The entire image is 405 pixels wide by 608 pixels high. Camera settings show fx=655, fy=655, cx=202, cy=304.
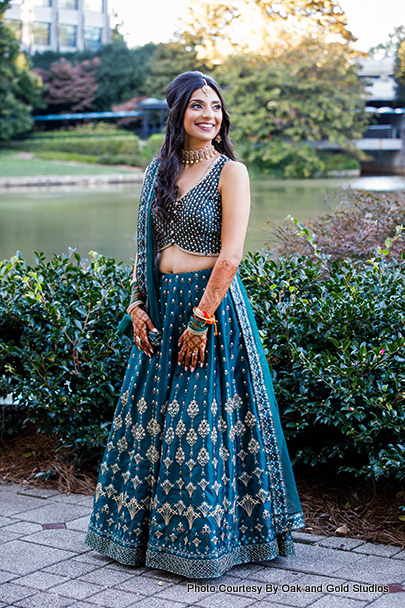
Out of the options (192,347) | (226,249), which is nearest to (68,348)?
(192,347)

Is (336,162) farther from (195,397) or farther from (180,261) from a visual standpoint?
(195,397)

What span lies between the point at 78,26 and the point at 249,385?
61.8 m

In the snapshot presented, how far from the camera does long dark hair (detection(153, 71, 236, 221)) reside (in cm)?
237

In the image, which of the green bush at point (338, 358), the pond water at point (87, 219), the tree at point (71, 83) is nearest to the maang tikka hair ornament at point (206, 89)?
the green bush at point (338, 358)

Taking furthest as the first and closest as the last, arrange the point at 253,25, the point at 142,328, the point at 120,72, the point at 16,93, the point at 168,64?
the point at 120,72 → the point at 16,93 → the point at 168,64 → the point at 253,25 → the point at 142,328

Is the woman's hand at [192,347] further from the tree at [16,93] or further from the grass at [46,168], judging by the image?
the tree at [16,93]

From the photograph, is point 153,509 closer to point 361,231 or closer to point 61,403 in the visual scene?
point 61,403

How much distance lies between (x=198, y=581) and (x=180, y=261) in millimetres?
1128

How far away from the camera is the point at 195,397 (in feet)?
7.55

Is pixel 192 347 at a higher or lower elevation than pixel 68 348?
higher

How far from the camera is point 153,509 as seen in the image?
231 centimetres

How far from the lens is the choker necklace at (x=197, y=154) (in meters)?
2.43

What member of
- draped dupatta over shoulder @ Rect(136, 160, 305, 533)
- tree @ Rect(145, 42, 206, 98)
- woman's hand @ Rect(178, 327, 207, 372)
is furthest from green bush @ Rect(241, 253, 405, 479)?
tree @ Rect(145, 42, 206, 98)

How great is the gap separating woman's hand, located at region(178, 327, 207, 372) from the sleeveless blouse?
314 millimetres
